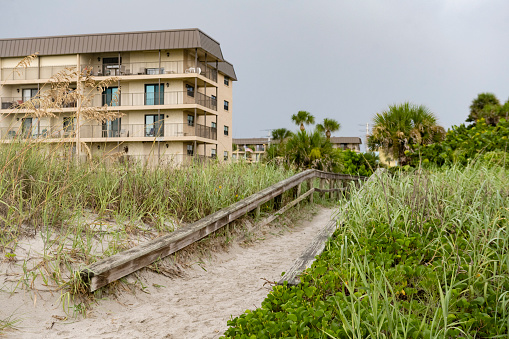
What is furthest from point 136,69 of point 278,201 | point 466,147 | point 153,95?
point 466,147

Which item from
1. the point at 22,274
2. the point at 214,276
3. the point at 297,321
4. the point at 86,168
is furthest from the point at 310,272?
the point at 86,168

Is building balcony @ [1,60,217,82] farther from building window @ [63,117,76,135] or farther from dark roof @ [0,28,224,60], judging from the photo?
building window @ [63,117,76,135]

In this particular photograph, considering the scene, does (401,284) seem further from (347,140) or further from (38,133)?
(347,140)

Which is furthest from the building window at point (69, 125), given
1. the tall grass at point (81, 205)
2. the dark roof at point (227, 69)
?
the dark roof at point (227, 69)

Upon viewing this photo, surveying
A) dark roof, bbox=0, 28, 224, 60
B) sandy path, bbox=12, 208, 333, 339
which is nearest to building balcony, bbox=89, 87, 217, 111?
dark roof, bbox=0, 28, 224, 60

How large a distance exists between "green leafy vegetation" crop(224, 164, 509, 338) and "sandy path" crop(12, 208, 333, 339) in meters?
0.54

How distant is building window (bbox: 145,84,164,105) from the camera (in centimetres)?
3161

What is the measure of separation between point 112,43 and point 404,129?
23086 millimetres

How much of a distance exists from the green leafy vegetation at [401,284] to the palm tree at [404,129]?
13.5m

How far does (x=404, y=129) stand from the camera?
17.8 m

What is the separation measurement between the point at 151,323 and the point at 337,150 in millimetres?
15993

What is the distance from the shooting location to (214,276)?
17.1 feet

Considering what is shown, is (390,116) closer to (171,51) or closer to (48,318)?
(48,318)

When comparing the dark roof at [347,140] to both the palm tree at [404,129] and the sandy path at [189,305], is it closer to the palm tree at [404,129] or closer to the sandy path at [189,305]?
the palm tree at [404,129]
